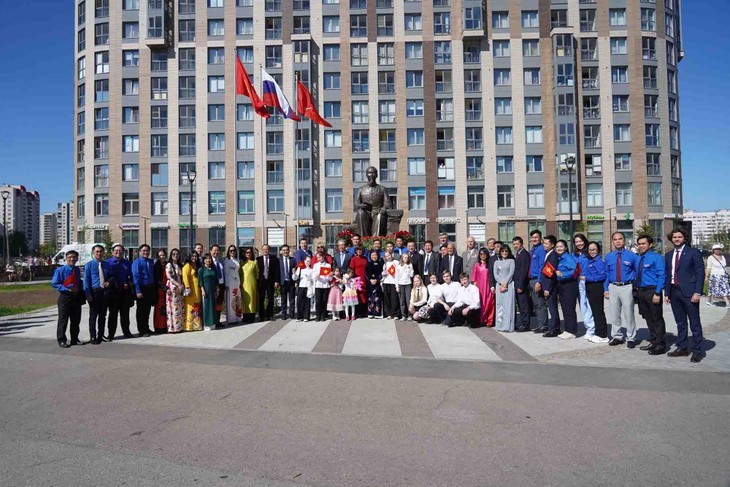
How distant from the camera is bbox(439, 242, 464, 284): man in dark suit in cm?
1277

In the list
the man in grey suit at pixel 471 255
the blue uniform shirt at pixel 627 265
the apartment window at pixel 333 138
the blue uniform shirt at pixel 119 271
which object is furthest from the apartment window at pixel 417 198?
the blue uniform shirt at pixel 627 265

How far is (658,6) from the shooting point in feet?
174

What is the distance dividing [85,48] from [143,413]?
62.2 metres

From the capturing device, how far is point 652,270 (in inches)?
335

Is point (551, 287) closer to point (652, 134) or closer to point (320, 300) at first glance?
point (320, 300)

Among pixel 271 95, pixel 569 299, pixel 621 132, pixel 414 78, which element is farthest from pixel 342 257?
pixel 621 132

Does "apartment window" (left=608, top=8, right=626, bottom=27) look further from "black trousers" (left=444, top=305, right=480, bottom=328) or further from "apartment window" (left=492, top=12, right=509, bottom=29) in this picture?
"black trousers" (left=444, top=305, right=480, bottom=328)

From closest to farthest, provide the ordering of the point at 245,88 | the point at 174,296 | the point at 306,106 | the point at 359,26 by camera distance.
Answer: the point at 174,296
the point at 245,88
the point at 306,106
the point at 359,26

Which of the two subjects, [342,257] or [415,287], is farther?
[342,257]

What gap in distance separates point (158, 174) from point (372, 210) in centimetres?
4253

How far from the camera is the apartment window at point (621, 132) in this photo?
52531 millimetres

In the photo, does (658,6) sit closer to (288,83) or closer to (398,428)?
(288,83)

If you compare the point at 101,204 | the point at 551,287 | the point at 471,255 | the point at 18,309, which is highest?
the point at 101,204

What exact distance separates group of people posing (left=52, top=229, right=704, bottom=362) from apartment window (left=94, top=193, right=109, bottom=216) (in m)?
48.1
